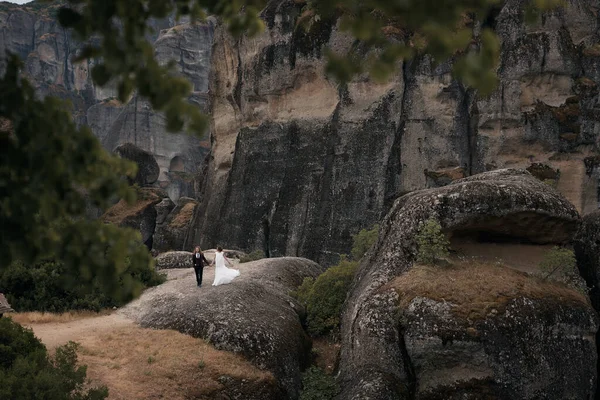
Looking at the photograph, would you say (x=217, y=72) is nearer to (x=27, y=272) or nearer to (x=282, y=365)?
(x=27, y=272)

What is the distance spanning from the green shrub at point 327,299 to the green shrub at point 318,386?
3308mm

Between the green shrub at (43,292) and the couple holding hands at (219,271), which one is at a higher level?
the couple holding hands at (219,271)

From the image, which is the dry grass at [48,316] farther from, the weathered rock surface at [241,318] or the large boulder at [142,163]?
the large boulder at [142,163]

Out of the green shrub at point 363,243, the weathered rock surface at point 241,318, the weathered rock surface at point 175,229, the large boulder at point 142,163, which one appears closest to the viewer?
the weathered rock surface at point 241,318

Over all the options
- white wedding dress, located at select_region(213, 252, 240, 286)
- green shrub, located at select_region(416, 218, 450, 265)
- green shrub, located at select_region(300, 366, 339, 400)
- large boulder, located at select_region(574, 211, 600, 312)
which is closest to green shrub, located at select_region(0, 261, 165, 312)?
white wedding dress, located at select_region(213, 252, 240, 286)

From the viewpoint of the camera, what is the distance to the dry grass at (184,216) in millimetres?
47838

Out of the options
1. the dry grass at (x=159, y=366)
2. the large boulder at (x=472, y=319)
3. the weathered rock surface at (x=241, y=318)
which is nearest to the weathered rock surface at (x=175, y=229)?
the weathered rock surface at (x=241, y=318)

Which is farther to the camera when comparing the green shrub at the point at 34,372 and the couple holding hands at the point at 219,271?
the couple holding hands at the point at 219,271

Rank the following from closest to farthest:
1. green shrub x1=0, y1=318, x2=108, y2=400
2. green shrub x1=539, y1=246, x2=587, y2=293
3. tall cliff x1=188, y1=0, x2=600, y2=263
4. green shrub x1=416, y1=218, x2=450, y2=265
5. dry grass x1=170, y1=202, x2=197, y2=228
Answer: green shrub x1=0, y1=318, x2=108, y2=400 < green shrub x1=416, y1=218, x2=450, y2=265 < green shrub x1=539, y1=246, x2=587, y2=293 < tall cliff x1=188, y1=0, x2=600, y2=263 < dry grass x1=170, y1=202, x2=197, y2=228

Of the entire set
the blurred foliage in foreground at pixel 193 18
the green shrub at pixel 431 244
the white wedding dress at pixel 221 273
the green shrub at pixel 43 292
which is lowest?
the green shrub at pixel 43 292

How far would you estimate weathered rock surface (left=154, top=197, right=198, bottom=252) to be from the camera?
47.1 meters

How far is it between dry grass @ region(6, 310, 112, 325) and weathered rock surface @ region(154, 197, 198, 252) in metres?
26.1

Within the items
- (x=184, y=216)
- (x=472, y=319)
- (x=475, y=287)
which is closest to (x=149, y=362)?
(x=472, y=319)

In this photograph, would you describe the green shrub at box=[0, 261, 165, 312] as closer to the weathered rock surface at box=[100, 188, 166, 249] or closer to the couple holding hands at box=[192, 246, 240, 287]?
the couple holding hands at box=[192, 246, 240, 287]
